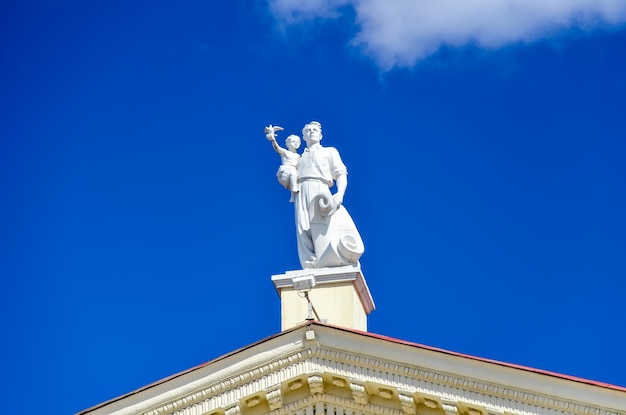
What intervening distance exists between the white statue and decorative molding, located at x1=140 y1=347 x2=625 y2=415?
4.85m

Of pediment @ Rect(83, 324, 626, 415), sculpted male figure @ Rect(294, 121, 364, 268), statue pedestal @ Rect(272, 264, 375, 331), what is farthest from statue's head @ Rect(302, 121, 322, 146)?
pediment @ Rect(83, 324, 626, 415)

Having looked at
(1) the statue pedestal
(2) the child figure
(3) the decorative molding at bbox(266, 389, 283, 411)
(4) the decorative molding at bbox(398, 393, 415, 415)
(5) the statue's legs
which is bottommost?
(4) the decorative molding at bbox(398, 393, 415, 415)

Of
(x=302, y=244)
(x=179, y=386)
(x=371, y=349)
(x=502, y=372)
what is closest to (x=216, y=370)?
(x=179, y=386)

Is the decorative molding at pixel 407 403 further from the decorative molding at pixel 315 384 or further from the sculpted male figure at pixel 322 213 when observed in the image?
the sculpted male figure at pixel 322 213

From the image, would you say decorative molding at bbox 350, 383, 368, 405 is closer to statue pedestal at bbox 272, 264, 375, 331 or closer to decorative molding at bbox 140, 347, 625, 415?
decorative molding at bbox 140, 347, 625, 415

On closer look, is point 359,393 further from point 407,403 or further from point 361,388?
point 407,403

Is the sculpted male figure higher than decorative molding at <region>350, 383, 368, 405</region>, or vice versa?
the sculpted male figure

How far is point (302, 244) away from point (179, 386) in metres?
5.21

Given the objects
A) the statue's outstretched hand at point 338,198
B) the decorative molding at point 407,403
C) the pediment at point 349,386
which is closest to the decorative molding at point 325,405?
the pediment at point 349,386

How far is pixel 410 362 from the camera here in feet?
70.0

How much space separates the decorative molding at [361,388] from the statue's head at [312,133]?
6649mm

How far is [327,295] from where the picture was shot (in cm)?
2612

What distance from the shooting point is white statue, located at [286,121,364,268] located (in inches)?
1044

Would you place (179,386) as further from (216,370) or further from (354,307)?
(354,307)
